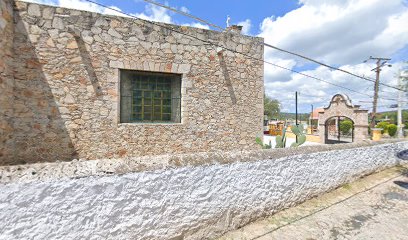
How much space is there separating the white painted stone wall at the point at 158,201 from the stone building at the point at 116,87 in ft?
9.68

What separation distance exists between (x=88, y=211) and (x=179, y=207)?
91cm

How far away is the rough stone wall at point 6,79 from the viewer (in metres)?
3.82

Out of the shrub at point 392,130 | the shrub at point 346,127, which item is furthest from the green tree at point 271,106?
the shrub at point 392,130

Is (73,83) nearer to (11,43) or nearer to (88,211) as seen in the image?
(11,43)

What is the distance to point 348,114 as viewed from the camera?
15.0m

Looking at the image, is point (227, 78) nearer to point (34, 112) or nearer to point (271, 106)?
point (34, 112)

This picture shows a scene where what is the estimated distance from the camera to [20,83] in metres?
4.24

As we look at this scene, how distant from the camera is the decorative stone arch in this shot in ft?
46.8

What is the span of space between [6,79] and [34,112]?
2.53ft

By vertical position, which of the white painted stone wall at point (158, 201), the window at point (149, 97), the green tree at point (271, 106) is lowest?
the white painted stone wall at point (158, 201)

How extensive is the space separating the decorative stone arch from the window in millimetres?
14582

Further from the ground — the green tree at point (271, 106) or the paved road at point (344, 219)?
the green tree at point (271, 106)

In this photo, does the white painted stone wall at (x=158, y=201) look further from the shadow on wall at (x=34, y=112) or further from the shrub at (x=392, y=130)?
the shrub at (x=392, y=130)

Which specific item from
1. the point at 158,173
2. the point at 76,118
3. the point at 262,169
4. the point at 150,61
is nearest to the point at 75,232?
the point at 158,173
